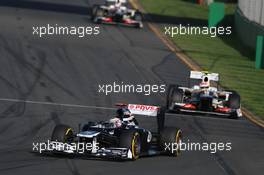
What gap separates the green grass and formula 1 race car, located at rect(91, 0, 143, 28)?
2553 millimetres

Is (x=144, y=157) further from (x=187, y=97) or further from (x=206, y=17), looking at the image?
(x=206, y=17)

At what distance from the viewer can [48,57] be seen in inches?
1583

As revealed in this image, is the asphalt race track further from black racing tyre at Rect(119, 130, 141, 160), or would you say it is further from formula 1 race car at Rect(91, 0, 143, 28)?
formula 1 race car at Rect(91, 0, 143, 28)

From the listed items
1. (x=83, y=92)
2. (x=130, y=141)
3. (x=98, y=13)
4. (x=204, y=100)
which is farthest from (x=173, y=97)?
(x=98, y=13)

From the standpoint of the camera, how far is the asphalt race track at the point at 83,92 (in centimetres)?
2183

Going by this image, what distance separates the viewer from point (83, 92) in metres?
33.1

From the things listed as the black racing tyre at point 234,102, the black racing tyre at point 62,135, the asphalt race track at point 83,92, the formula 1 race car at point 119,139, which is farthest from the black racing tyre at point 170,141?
the black racing tyre at point 234,102

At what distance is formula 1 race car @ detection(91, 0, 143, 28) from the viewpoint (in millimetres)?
51281

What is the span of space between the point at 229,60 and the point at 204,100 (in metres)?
13.9

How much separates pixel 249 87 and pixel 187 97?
6055 mm

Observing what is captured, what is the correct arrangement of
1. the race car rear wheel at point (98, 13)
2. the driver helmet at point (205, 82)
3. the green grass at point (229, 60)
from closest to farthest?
the driver helmet at point (205, 82) → the green grass at point (229, 60) → the race car rear wheel at point (98, 13)

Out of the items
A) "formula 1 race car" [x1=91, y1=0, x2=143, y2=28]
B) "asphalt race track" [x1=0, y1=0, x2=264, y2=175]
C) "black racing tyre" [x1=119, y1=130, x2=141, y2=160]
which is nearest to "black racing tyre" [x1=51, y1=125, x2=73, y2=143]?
"asphalt race track" [x1=0, y1=0, x2=264, y2=175]

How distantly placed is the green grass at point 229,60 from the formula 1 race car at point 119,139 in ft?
26.8

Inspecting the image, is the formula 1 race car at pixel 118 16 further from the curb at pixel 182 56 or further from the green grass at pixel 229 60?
the green grass at pixel 229 60
